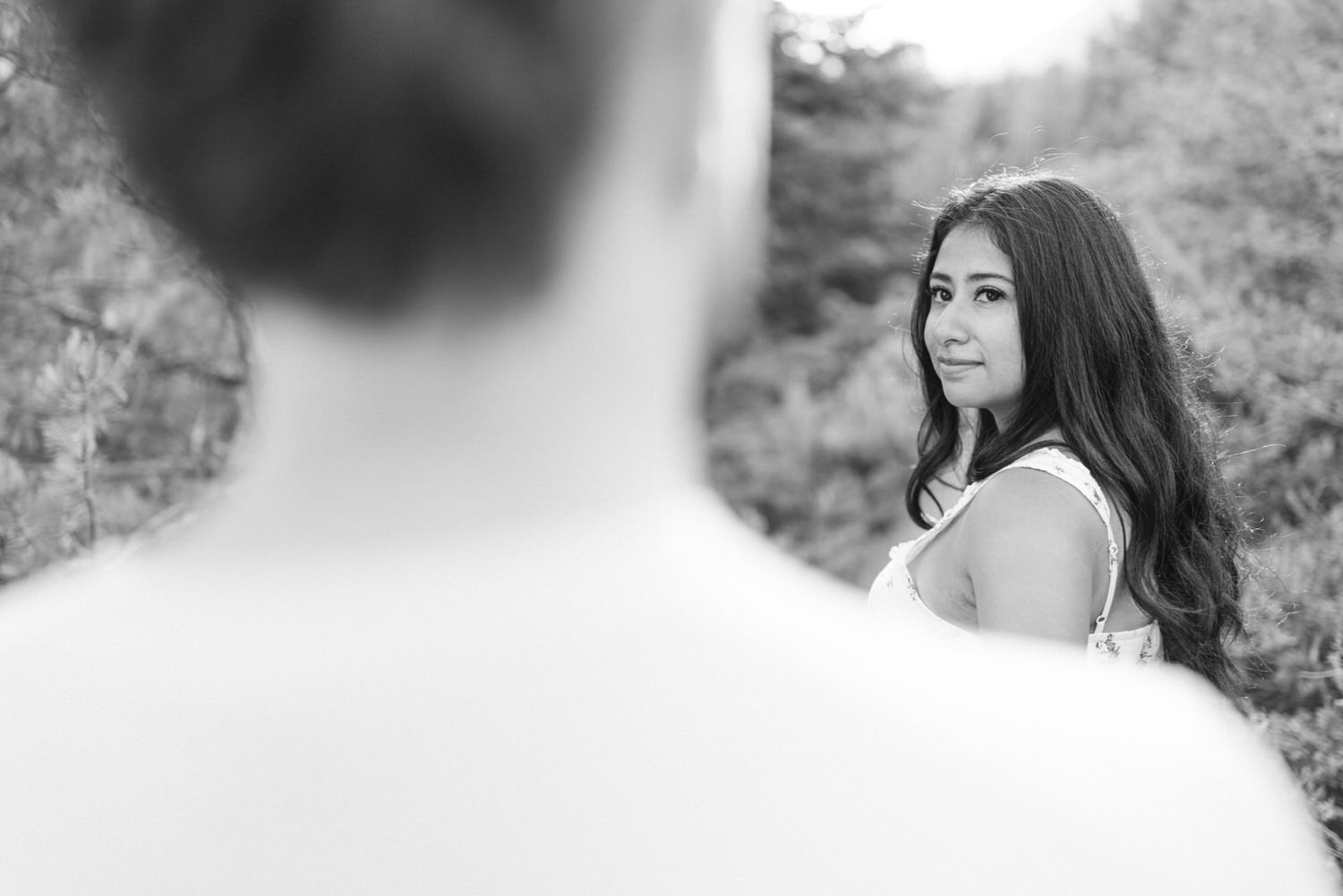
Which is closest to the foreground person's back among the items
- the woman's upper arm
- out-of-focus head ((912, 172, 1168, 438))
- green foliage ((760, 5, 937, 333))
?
the woman's upper arm

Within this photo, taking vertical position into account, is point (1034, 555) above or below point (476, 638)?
below

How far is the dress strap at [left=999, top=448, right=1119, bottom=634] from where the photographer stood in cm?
251

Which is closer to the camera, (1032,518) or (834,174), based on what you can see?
(1032,518)

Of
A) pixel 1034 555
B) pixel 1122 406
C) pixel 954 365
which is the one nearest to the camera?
pixel 1034 555

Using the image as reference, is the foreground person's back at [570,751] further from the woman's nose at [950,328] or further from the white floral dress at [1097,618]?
the woman's nose at [950,328]

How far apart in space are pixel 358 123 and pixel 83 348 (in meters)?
2.37

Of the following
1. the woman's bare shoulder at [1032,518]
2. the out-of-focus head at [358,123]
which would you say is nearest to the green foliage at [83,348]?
the woman's bare shoulder at [1032,518]

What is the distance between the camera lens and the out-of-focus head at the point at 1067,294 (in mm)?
2803

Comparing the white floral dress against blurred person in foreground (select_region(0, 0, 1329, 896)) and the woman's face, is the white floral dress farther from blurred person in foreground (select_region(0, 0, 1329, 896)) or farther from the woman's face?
blurred person in foreground (select_region(0, 0, 1329, 896))

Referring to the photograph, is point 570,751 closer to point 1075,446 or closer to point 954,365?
point 1075,446

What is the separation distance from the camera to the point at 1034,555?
2.40 m

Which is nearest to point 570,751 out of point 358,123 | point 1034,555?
point 358,123

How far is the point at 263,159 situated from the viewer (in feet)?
2.15

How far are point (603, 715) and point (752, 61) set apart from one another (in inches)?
16.2
